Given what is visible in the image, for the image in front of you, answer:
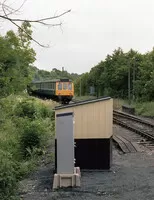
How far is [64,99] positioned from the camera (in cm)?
3956

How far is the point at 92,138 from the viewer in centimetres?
992

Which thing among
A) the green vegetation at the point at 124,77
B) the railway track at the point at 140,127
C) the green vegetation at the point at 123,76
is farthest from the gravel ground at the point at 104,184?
the green vegetation at the point at 123,76

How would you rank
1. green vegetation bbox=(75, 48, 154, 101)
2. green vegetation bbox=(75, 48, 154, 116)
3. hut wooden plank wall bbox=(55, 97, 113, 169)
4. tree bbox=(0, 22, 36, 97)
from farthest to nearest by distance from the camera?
green vegetation bbox=(75, 48, 154, 101) → green vegetation bbox=(75, 48, 154, 116) → tree bbox=(0, 22, 36, 97) → hut wooden plank wall bbox=(55, 97, 113, 169)

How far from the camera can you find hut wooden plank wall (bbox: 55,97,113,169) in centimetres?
983

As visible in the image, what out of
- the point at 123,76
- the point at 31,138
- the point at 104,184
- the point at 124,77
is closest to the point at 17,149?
the point at 31,138

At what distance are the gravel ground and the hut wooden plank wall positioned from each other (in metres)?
0.40

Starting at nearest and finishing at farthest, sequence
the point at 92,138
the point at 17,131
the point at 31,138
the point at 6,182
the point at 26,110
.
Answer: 1. the point at 6,182
2. the point at 92,138
3. the point at 31,138
4. the point at 17,131
5. the point at 26,110

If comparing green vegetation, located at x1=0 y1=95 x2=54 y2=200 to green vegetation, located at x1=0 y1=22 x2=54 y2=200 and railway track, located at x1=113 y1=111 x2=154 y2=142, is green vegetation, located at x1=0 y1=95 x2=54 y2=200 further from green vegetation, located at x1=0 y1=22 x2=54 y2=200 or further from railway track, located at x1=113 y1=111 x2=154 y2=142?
railway track, located at x1=113 y1=111 x2=154 y2=142

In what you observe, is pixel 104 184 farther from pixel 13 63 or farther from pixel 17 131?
pixel 13 63

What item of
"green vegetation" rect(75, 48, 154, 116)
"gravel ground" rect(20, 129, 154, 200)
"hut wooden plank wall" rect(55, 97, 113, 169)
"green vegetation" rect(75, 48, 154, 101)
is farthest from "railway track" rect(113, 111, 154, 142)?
"green vegetation" rect(75, 48, 154, 101)

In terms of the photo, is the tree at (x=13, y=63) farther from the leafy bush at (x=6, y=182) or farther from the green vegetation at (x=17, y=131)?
the leafy bush at (x=6, y=182)

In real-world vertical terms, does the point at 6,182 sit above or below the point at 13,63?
below

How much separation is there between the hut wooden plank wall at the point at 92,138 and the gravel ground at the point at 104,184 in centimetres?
40

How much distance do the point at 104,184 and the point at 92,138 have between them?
1898 millimetres
